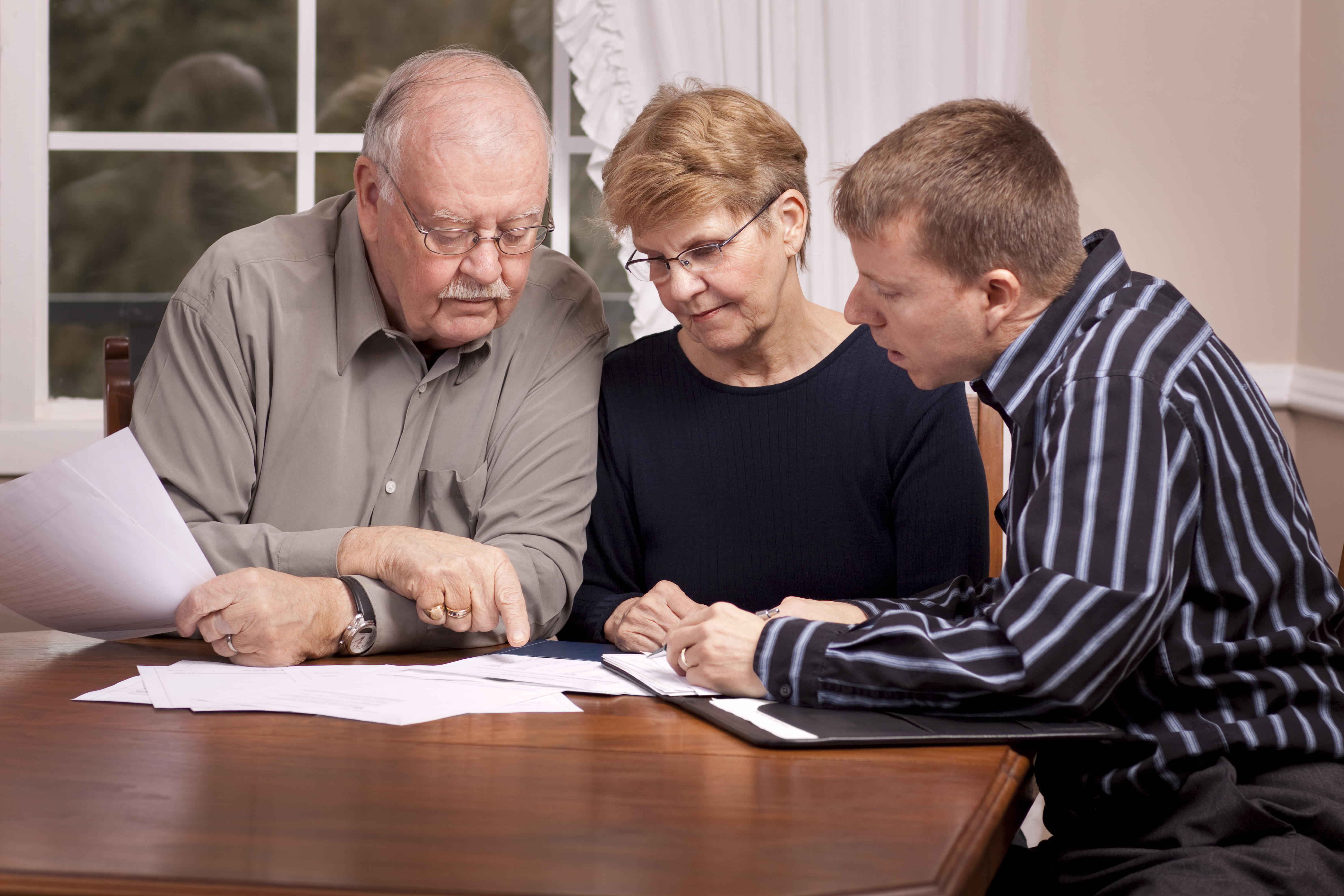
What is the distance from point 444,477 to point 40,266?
5.75ft

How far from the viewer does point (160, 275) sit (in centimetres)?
285

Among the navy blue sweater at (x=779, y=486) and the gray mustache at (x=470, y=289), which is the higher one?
the gray mustache at (x=470, y=289)

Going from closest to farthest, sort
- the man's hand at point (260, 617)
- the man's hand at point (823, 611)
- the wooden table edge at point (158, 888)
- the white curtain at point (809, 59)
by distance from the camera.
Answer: the wooden table edge at point (158, 888) < the man's hand at point (260, 617) < the man's hand at point (823, 611) < the white curtain at point (809, 59)

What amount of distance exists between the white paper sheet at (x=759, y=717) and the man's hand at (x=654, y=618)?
1.00ft

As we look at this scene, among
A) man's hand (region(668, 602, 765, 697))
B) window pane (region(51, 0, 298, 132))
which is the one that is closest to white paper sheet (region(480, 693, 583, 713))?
man's hand (region(668, 602, 765, 697))

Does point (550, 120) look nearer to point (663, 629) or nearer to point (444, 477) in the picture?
point (444, 477)

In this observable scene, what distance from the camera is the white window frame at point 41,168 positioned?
8.81 feet

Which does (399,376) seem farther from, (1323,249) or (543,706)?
(1323,249)

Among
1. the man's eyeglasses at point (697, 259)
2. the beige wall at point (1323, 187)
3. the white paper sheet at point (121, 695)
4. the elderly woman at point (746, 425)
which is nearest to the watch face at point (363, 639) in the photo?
the white paper sheet at point (121, 695)

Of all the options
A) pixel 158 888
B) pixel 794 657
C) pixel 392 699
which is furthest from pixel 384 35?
pixel 158 888

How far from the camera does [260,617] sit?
48.1 inches

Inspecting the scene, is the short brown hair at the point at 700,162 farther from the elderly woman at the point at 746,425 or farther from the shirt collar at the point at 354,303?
the shirt collar at the point at 354,303

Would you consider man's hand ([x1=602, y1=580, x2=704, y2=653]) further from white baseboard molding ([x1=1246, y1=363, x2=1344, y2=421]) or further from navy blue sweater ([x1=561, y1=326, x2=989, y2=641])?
white baseboard molding ([x1=1246, y1=363, x2=1344, y2=421])

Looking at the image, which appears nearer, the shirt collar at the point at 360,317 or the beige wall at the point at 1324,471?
the shirt collar at the point at 360,317
